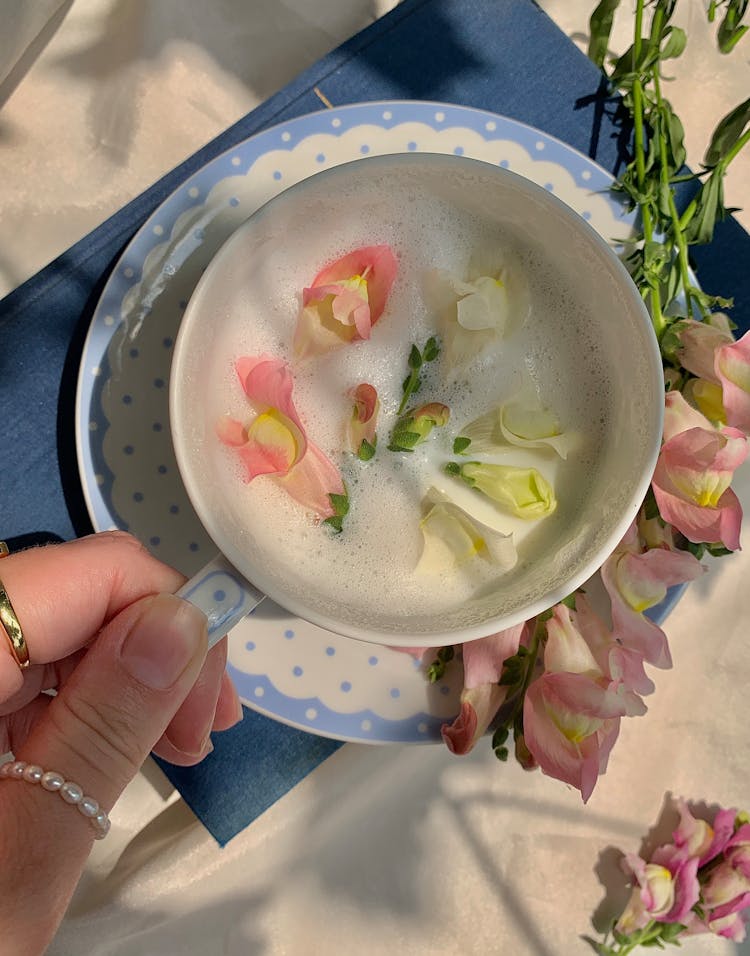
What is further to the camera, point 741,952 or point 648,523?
point 741,952

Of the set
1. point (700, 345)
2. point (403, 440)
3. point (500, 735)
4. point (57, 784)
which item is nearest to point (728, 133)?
point (700, 345)

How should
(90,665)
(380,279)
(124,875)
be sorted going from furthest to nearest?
1. (124,875)
2. (380,279)
3. (90,665)

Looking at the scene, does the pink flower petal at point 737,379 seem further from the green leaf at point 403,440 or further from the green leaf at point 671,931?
the green leaf at point 671,931

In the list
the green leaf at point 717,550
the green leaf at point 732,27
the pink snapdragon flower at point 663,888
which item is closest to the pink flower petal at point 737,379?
the green leaf at point 717,550

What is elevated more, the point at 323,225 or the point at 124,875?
the point at 323,225

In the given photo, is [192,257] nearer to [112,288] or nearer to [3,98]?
[112,288]

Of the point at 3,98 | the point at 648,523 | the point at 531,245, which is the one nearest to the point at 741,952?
the point at 648,523

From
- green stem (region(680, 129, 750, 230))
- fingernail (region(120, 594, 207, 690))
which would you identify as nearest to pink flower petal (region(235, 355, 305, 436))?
fingernail (region(120, 594, 207, 690))
